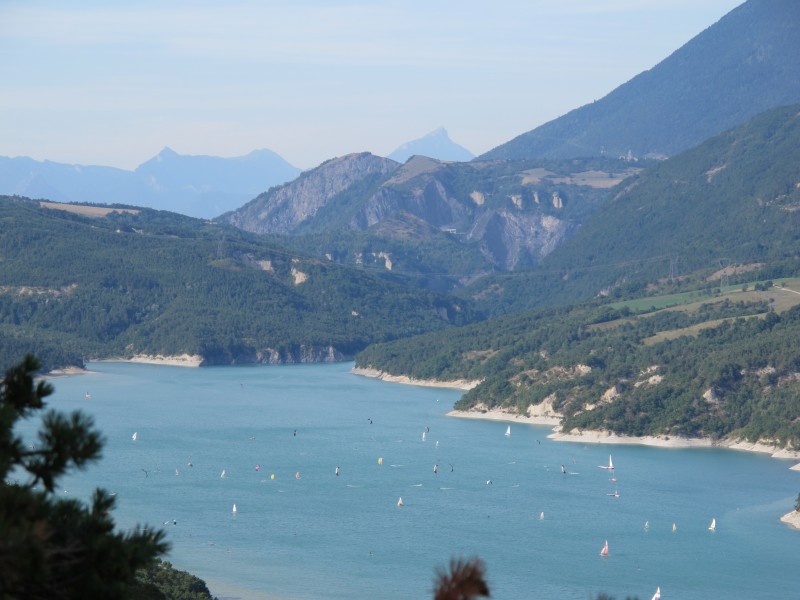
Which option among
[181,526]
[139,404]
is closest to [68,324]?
[139,404]

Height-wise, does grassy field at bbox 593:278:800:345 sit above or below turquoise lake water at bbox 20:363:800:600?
above

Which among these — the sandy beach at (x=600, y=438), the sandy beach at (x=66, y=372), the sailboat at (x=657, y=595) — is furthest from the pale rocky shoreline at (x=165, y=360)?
the sailboat at (x=657, y=595)

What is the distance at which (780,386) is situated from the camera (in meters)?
95.8

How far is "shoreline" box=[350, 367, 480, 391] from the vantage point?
133250 mm

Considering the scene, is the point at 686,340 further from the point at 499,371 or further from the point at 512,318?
the point at 512,318

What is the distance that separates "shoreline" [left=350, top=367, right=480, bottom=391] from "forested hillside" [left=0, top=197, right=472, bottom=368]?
18.5 metres

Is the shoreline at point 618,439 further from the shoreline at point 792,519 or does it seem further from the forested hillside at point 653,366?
the shoreline at point 792,519

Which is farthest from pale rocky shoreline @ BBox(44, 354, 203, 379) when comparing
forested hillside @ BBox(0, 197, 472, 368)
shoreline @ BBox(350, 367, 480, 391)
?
shoreline @ BBox(350, 367, 480, 391)

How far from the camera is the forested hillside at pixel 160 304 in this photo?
538 ft

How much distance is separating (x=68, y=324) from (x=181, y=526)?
108 meters

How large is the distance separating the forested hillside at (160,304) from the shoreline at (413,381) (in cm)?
1846

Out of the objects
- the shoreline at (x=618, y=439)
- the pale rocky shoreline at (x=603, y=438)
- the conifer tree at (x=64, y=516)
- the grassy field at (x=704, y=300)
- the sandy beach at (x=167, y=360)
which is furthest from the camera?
the sandy beach at (x=167, y=360)

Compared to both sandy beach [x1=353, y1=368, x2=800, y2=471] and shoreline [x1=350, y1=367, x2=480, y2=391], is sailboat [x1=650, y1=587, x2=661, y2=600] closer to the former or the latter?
sandy beach [x1=353, y1=368, x2=800, y2=471]

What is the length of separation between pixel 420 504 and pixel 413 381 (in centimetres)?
7308
